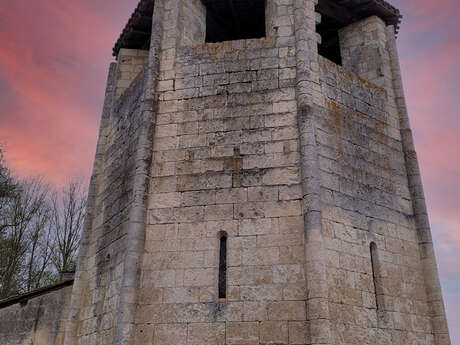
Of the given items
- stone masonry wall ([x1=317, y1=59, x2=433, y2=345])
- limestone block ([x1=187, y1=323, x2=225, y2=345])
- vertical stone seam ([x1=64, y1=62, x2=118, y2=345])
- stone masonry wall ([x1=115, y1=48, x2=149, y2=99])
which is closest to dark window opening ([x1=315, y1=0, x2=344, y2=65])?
stone masonry wall ([x1=317, y1=59, x2=433, y2=345])

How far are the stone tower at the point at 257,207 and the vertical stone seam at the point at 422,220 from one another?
0.02m

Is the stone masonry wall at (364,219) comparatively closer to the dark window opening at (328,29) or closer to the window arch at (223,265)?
the window arch at (223,265)

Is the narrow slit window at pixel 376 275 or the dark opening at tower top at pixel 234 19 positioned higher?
the dark opening at tower top at pixel 234 19

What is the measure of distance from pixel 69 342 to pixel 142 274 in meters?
2.36

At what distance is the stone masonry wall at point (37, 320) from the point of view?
8.34 meters

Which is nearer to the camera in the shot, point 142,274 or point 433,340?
point 142,274

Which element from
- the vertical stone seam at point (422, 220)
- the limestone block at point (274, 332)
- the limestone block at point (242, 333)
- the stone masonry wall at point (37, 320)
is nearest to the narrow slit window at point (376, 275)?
the vertical stone seam at point (422, 220)

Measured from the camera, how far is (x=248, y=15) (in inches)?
412

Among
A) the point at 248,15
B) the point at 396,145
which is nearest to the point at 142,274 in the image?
the point at 396,145

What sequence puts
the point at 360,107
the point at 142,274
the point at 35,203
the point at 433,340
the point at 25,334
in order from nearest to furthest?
the point at 142,274 < the point at 433,340 < the point at 360,107 < the point at 25,334 < the point at 35,203

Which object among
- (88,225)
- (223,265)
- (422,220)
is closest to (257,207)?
(223,265)

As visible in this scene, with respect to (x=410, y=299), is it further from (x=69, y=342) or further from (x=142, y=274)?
(x=69, y=342)

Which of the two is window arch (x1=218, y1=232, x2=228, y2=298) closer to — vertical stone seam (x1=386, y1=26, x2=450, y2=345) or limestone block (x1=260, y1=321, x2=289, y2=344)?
limestone block (x1=260, y1=321, x2=289, y2=344)

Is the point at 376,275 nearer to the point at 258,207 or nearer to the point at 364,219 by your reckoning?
the point at 364,219
